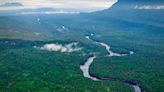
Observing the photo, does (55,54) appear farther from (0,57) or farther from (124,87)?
(124,87)

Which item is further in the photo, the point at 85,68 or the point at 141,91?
the point at 85,68

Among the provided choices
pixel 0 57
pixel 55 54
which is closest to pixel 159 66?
pixel 55 54

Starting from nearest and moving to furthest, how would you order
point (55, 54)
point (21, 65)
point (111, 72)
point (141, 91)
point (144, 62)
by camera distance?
point (141, 91)
point (111, 72)
point (21, 65)
point (144, 62)
point (55, 54)

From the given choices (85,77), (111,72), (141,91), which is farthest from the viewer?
(111,72)

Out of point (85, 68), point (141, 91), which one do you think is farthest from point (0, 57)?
point (141, 91)

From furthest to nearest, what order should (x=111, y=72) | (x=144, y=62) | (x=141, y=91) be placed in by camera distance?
1. (x=144, y=62)
2. (x=111, y=72)
3. (x=141, y=91)

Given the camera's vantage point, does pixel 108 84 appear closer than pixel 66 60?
Yes

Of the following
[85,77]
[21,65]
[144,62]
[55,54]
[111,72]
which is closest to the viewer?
[85,77]

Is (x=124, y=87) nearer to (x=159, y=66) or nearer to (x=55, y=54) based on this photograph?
(x=159, y=66)

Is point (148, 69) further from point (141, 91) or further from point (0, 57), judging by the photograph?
point (0, 57)
